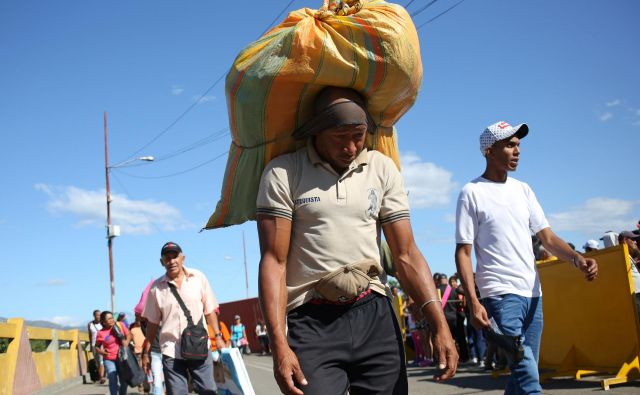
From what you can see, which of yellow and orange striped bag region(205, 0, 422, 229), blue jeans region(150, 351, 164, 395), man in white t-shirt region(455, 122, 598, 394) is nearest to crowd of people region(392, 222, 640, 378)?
blue jeans region(150, 351, 164, 395)

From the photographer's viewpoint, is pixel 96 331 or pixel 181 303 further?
pixel 96 331

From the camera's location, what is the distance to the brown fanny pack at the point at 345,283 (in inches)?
118

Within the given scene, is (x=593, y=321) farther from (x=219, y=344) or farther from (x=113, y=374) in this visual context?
(x=113, y=374)

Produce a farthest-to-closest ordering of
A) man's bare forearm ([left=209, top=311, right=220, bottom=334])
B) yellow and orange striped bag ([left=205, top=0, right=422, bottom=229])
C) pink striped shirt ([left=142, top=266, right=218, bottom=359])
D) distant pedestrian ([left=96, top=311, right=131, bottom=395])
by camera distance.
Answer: distant pedestrian ([left=96, top=311, right=131, bottom=395]) < man's bare forearm ([left=209, top=311, right=220, bottom=334]) < pink striped shirt ([left=142, top=266, right=218, bottom=359]) < yellow and orange striped bag ([left=205, top=0, right=422, bottom=229])

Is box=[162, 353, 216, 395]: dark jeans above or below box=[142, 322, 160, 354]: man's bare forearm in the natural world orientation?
below

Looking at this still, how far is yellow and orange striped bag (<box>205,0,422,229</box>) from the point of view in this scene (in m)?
3.11

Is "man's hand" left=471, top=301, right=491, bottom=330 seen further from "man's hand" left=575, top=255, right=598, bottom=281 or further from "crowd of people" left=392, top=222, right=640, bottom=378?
"crowd of people" left=392, top=222, right=640, bottom=378

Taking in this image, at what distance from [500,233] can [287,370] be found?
2.28m

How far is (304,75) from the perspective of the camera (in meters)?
3.13

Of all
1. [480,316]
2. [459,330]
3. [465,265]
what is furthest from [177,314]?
[459,330]

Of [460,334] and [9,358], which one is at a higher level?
[9,358]

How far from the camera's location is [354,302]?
3.07 metres

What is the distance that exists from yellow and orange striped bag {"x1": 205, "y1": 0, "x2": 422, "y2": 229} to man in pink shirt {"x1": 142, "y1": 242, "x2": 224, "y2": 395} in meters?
3.71

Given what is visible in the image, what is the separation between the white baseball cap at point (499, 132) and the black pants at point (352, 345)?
2.15 meters
